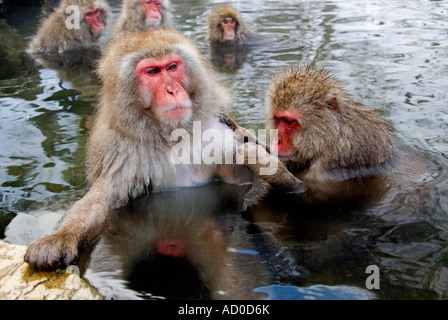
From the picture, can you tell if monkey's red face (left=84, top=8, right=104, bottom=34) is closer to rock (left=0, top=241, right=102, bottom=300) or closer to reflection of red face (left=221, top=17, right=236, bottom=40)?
reflection of red face (left=221, top=17, right=236, bottom=40)

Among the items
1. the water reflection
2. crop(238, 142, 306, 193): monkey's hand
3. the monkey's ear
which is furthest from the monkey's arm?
the monkey's ear

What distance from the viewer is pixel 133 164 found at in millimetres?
3777

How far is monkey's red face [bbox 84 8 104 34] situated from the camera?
31.3ft

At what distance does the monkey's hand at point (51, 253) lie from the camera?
2.92 metres

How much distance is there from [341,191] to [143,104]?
175 centimetres

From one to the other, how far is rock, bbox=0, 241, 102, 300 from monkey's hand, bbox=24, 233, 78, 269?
0.05 m

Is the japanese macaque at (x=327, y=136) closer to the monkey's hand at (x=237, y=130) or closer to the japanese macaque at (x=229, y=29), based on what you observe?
the monkey's hand at (x=237, y=130)

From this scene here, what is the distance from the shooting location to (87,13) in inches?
377

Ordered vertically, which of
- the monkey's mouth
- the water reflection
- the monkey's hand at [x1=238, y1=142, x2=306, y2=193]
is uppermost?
the monkey's mouth

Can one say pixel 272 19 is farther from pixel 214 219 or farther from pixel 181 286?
pixel 181 286

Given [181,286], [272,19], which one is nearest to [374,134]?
[181,286]

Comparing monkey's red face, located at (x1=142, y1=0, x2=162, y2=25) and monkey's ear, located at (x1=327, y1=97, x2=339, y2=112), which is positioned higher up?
monkey's red face, located at (x1=142, y1=0, x2=162, y2=25)

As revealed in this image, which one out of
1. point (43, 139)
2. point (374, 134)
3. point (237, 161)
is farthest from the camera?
point (43, 139)

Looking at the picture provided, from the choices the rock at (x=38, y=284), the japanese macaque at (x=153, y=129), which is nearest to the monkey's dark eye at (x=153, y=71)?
the japanese macaque at (x=153, y=129)
